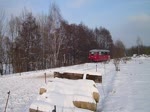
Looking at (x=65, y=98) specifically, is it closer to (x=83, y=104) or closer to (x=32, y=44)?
(x=83, y=104)

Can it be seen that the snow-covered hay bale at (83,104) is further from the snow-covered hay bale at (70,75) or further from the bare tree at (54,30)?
the bare tree at (54,30)

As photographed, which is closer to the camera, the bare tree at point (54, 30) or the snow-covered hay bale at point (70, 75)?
the snow-covered hay bale at point (70, 75)

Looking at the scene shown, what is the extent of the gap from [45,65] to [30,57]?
4.61 meters

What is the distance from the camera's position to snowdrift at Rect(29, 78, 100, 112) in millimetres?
8008

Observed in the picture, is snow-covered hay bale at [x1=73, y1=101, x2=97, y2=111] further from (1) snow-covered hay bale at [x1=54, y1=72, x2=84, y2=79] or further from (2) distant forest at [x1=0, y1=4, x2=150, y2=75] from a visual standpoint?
(2) distant forest at [x1=0, y1=4, x2=150, y2=75]

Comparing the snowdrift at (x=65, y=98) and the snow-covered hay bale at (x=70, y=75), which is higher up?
the snow-covered hay bale at (x=70, y=75)

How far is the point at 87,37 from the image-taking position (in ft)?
250

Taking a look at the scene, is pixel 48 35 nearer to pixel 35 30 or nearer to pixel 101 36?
pixel 35 30

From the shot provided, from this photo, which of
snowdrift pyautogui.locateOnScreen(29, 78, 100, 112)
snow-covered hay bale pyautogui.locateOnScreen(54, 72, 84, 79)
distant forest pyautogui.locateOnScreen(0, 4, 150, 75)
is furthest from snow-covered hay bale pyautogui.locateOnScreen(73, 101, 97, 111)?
distant forest pyautogui.locateOnScreen(0, 4, 150, 75)

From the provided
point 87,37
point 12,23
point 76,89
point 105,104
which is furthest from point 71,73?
point 87,37

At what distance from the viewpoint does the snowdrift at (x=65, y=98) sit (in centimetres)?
801

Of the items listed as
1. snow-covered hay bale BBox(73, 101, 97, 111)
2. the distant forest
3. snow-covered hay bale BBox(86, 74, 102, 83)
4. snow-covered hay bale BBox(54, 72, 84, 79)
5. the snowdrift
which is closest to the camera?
the snowdrift

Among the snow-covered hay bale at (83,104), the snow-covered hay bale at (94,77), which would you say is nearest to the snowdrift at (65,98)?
the snow-covered hay bale at (83,104)

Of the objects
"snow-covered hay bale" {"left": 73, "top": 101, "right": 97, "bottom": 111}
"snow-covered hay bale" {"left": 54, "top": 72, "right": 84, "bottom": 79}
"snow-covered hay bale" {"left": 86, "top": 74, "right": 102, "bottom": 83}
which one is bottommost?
"snow-covered hay bale" {"left": 73, "top": 101, "right": 97, "bottom": 111}
